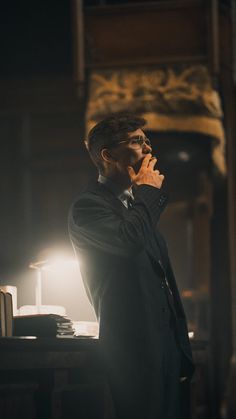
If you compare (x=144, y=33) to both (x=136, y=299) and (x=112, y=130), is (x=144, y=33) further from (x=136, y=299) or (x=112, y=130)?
(x=136, y=299)

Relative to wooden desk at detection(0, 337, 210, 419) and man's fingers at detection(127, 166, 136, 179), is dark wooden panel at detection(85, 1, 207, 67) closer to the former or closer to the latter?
man's fingers at detection(127, 166, 136, 179)

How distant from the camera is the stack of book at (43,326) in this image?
13.8ft

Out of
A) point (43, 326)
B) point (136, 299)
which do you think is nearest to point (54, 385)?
point (43, 326)

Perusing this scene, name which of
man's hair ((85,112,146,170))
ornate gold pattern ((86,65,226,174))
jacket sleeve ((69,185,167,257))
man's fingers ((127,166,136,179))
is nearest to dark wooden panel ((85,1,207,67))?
ornate gold pattern ((86,65,226,174))

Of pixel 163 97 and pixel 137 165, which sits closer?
pixel 137 165

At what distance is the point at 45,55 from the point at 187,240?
252 centimetres

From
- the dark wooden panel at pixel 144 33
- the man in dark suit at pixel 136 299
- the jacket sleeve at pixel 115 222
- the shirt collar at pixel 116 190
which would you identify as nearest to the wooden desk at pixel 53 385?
the man in dark suit at pixel 136 299

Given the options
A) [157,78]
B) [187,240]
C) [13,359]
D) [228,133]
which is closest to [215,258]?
[187,240]

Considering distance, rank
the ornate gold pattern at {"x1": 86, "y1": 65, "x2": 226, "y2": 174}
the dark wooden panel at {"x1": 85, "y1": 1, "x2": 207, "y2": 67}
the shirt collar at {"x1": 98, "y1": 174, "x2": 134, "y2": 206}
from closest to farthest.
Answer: the shirt collar at {"x1": 98, "y1": 174, "x2": 134, "y2": 206}
the ornate gold pattern at {"x1": 86, "y1": 65, "x2": 226, "y2": 174}
the dark wooden panel at {"x1": 85, "y1": 1, "x2": 207, "y2": 67}

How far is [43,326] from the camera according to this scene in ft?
13.8

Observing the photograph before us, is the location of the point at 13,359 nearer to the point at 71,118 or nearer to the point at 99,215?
the point at 99,215

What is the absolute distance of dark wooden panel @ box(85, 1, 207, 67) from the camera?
332 inches

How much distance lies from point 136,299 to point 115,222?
1.06ft

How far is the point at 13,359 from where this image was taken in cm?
406
